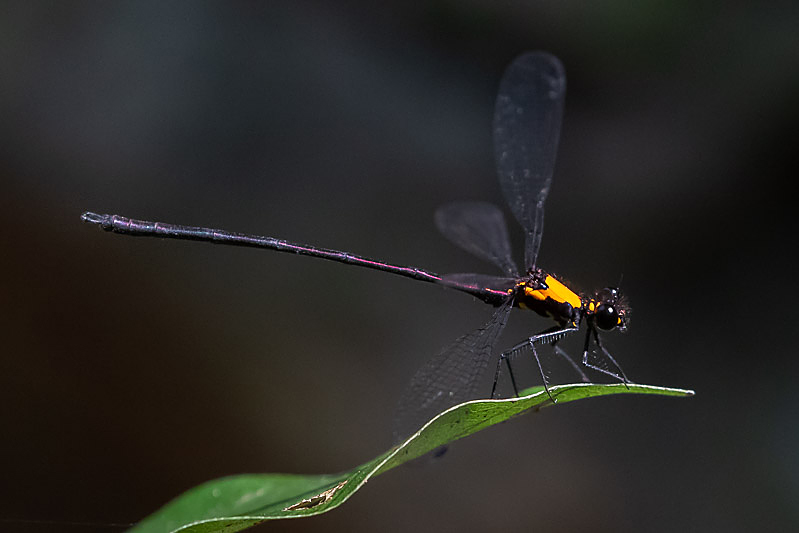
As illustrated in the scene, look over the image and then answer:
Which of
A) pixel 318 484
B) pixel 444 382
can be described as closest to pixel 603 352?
pixel 444 382

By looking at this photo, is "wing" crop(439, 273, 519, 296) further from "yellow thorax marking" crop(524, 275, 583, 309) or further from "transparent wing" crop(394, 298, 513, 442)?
"transparent wing" crop(394, 298, 513, 442)

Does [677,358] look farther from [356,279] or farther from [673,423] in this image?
[356,279]

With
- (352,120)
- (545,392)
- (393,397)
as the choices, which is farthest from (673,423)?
(545,392)

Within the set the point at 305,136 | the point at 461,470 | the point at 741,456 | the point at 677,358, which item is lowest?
the point at 741,456

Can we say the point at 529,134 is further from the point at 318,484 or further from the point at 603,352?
the point at 318,484

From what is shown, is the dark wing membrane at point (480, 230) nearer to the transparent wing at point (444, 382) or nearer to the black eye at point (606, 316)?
the black eye at point (606, 316)
